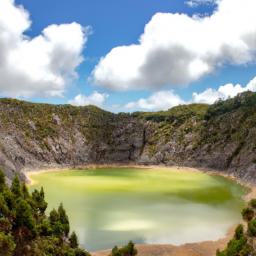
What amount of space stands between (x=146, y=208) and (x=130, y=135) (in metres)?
103

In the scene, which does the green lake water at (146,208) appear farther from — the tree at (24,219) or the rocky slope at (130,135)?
the rocky slope at (130,135)

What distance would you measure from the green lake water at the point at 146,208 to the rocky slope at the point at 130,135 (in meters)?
29.9

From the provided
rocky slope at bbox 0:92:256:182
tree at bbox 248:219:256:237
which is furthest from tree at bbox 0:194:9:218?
rocky slope at bbox 0:92:256:182

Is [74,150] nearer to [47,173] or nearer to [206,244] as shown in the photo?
[47,173]

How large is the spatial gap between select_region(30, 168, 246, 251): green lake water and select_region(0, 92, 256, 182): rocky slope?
29903 mm

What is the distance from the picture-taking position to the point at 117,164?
547 ft

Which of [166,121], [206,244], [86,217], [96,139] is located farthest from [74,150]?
[206,244]

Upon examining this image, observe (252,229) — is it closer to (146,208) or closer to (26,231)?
(26,231)

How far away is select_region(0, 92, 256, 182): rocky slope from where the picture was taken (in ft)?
465

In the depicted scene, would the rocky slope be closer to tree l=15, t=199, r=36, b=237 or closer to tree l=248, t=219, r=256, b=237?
tree l=248, t=219, r=256, b=237

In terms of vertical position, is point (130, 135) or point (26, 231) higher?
point (130, 135)

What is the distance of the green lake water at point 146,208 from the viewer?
5981 centimetres

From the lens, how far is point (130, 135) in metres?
178

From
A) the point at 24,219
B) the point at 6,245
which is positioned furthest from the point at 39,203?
the point at 6,245
